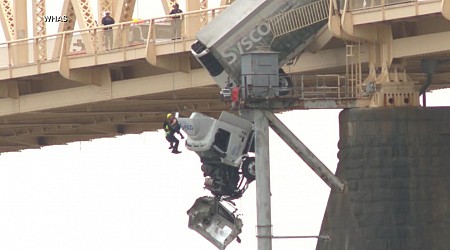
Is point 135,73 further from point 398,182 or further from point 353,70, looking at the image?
point 398,182

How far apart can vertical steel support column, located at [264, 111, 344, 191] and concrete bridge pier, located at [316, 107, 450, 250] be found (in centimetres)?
51

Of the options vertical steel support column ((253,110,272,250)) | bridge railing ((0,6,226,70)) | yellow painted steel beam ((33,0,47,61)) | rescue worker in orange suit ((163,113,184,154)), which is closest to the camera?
vertical steel support column ((253,110,272,250))

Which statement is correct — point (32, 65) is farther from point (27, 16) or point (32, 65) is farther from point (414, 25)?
point (414, 25)

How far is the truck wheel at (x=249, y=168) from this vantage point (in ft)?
310

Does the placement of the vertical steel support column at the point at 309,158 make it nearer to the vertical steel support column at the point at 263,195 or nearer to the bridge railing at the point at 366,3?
the vertical steel support column at the point at 263,195

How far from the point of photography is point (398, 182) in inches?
3644

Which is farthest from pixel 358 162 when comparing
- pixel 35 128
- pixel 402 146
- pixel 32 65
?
pixel 35 128

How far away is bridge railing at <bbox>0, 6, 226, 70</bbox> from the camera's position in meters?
102

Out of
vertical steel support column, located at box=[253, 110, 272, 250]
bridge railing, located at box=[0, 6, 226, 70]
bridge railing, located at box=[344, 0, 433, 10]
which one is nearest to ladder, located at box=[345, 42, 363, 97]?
bridge railing, located at box=[344, 0, 433, 10]

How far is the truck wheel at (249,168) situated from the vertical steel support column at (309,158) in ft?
4.83

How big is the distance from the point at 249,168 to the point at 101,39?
40.1ft

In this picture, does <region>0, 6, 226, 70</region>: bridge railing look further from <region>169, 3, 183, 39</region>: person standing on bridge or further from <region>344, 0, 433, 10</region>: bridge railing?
<region>344, 0, 433, 10</region>: bridge railing

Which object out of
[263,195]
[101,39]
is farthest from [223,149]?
[101,39]

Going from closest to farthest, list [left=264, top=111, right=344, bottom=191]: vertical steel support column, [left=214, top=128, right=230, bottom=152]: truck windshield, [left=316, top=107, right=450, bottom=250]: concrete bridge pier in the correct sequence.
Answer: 1. [left=316, top=107, right=450, bottom=250]: concrete bridge pier
2. [left=264, top=111, right=344, bottom=191]: vertical steel support column
3. [left=214, top=128, right=230, bottom=152]: truck windshield
